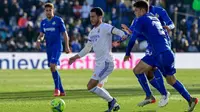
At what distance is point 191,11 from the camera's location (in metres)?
36.1

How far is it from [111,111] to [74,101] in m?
2.52

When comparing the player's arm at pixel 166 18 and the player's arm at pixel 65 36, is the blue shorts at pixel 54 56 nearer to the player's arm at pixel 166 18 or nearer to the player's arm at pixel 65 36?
the player's arm at pixel 65 36

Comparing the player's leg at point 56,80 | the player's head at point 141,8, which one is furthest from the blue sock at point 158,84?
the player's leg at point 56,80

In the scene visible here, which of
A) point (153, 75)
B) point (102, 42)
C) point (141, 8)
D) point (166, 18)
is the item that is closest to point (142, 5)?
point (141, 8)

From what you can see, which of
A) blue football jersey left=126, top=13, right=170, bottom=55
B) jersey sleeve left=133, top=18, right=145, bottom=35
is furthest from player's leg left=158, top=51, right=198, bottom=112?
jersey sleeve left=133, top=18, right=145, bottom=35

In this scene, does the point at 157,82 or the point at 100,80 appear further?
the point at 157,82

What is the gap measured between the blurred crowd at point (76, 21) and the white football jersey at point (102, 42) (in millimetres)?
19453

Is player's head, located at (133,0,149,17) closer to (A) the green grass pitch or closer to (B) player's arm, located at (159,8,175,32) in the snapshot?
(B) player's arm, located at (159,8,175,32)

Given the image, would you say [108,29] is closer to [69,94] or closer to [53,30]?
[53,30]

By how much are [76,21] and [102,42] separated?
21.6m

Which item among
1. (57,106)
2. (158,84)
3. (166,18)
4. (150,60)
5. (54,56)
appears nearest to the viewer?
(57,106)

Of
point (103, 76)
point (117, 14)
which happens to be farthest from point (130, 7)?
point (103, 76)

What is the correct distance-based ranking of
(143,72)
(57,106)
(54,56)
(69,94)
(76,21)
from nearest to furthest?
(57,106) < (143,72) < (54,56) < (69,94) < (76,21)

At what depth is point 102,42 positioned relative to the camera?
13.0 meters
